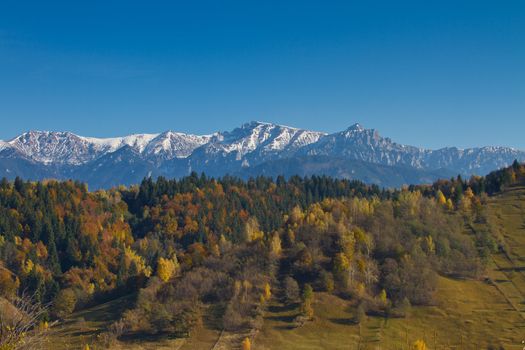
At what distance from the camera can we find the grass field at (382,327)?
12606 centimetres

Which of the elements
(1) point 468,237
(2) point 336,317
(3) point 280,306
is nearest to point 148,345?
(3) point 280,306

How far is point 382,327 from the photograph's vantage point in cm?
13438

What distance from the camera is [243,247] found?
18562cm

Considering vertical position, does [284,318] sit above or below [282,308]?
below

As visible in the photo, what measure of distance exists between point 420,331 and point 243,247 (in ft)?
235

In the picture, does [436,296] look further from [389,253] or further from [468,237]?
[468,237]

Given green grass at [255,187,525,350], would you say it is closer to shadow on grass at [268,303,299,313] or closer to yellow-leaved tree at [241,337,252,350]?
shadow on grass at [268,303,299,313]

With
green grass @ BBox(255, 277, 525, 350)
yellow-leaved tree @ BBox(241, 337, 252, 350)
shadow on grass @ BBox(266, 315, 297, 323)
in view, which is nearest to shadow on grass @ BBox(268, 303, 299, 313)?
green grass @ BBox(255, 277, 525, 350)

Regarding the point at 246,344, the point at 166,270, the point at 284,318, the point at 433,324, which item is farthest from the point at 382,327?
the point at 166,270

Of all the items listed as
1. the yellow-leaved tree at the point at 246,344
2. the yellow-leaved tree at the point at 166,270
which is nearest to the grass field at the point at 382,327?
the yellow-leaved tree at the point at 246,344

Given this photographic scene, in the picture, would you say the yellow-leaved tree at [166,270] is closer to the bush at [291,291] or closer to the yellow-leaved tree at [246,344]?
the bush at [291,291]

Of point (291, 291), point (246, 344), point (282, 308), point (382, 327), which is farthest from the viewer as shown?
point (291, 291)

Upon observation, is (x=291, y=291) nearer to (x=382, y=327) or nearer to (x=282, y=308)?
(x=282, y=308)

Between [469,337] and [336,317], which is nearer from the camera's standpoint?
[469,337]
